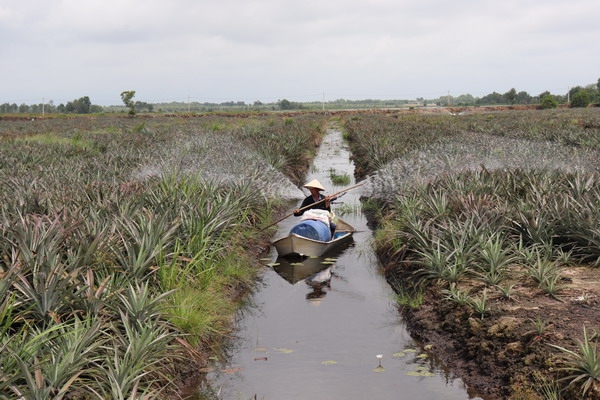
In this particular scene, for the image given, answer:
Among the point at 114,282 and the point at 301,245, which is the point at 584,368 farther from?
the point at 301,245

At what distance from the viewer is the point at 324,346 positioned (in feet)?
20.5

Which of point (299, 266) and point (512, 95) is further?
point (512, 95)

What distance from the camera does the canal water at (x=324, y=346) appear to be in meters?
5.32

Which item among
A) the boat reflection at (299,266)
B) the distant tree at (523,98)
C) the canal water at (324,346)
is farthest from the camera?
the distant tree at (523,98)

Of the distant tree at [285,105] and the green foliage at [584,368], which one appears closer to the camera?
the green foliage at [584,368]

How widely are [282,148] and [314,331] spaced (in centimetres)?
1322

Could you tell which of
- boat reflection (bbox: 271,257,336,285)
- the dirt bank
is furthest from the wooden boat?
the dirt bank

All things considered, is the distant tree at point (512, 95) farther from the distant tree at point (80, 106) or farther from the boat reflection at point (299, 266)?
the boat reflection at point (299, 266)

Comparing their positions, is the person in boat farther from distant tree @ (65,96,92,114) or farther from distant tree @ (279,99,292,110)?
distant tree @ (279,99,292,110)

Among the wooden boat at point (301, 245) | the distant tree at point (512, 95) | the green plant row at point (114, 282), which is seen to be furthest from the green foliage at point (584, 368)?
the distant tree at point (512, 95)

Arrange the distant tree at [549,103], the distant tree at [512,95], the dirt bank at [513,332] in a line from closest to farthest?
the dirt bank at [513,332] < the distant tree at [549,103] < the distant tree at [512,95]

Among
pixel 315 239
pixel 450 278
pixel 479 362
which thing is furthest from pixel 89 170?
pixel 479 362

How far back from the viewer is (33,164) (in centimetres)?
1395

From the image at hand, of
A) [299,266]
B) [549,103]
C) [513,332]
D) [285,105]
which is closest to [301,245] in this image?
[299,266]
